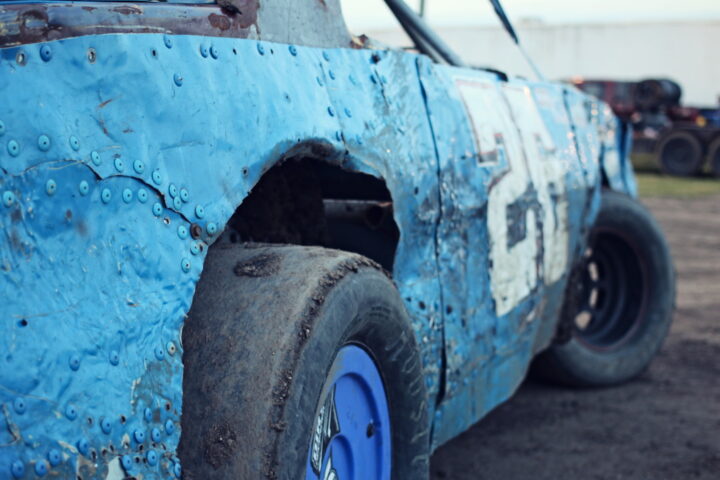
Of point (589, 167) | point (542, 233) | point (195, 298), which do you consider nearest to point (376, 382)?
point (195, 298)

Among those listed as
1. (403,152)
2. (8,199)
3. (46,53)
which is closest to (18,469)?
(8,199)

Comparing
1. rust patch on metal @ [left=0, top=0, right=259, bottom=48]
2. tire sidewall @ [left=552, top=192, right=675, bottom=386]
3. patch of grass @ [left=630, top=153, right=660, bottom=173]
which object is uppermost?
rust patch on metal @ [left=0, top=0, right=259, bottom=48]

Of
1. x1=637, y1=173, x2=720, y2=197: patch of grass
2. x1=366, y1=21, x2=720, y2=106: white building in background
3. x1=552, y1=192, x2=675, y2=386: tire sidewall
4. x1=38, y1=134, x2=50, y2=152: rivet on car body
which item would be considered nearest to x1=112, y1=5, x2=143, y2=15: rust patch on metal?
x1=38, y1=134, x2=50, y2=152: rivet on car body

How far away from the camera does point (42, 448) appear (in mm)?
1424

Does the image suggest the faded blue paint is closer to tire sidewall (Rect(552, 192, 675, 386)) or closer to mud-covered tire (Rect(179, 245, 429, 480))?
mud-covered tire (Rect(179, 245, 429, 480))

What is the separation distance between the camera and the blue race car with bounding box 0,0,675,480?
4.86 feet

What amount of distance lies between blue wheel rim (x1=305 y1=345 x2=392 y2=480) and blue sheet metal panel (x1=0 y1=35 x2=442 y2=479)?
40 centimetres

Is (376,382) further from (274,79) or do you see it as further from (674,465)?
(674,465)

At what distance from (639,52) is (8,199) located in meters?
28.6

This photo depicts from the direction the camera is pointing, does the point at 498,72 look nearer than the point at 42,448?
No

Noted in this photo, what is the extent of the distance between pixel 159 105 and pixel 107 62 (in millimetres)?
120

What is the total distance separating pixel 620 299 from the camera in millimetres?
4801

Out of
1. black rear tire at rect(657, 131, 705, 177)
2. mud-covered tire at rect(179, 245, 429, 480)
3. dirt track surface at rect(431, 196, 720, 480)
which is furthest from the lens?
black rear tire at rect(657, 131, 705, 177)

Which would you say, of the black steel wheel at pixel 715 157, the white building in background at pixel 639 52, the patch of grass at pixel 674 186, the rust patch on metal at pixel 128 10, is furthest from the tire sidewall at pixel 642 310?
the white building in background at pixel 639 52
